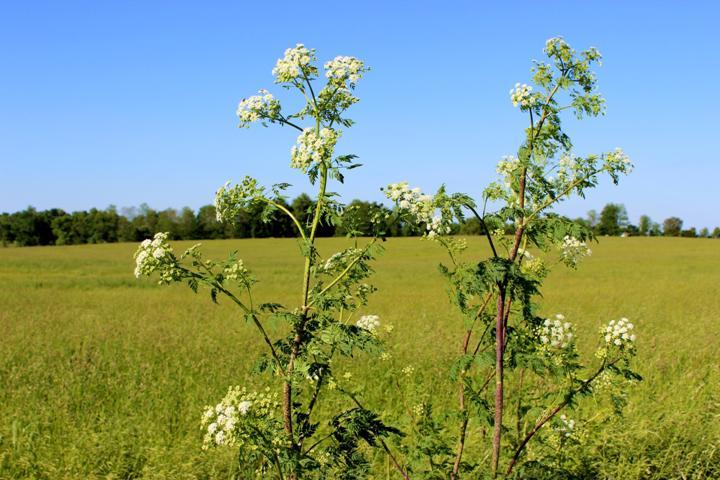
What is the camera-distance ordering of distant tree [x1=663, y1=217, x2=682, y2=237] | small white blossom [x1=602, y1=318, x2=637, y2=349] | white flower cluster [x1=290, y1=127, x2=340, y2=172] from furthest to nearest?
distant tree [x1=663, y1=217, x2=682, y2=237] → small white blossom [x1=602, y1=318, x2=637, y2=349] → white flower cluster [x1=290, y1=127, x2=340, y2=172]

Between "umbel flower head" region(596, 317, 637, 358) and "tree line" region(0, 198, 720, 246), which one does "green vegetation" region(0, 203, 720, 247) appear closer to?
"tree line" region(0, 198, 720, 246)

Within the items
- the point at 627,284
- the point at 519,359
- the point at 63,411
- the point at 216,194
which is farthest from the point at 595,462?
the point at 627,284

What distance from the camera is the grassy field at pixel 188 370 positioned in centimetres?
539

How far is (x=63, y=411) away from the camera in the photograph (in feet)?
23.0

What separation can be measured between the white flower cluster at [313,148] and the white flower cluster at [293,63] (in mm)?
402

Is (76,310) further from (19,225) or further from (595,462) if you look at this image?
(19,225)

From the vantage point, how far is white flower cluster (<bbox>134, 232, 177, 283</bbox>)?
2887mm

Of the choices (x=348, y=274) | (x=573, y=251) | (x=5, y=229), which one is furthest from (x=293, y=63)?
(x=5, y=229)

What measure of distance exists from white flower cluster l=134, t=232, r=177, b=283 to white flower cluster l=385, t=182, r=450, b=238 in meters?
1.17

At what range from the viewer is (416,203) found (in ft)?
9.07

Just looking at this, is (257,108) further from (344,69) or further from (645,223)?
(645,223)

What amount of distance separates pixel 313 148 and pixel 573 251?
2019mm

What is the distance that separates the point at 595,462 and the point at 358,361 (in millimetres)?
5412

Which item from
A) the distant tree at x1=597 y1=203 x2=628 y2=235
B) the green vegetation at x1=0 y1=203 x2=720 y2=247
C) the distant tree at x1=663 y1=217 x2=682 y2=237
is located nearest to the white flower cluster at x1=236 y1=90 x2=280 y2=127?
the green vegetation at x1=0 y1=203 x2=720 y2=247
